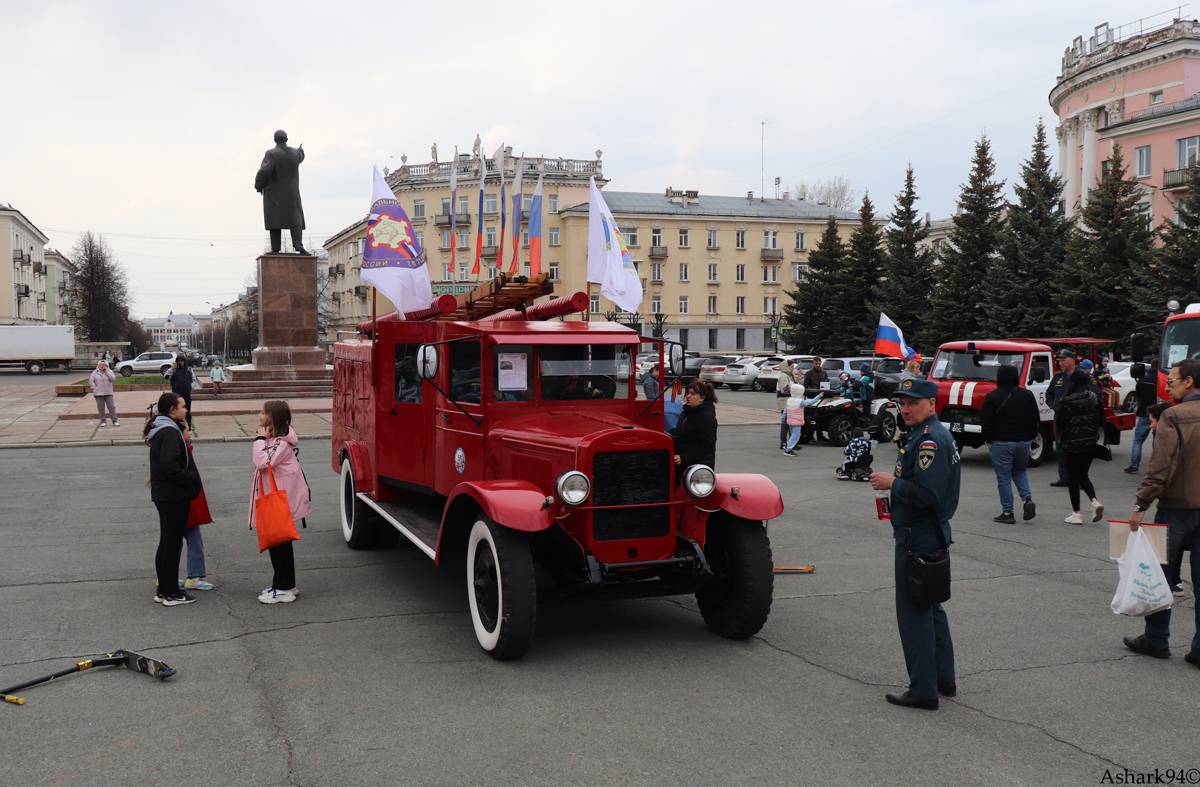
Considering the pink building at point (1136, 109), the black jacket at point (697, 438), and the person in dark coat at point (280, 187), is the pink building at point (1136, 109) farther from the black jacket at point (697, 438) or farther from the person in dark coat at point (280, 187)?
the black jacket at point (697, 438)

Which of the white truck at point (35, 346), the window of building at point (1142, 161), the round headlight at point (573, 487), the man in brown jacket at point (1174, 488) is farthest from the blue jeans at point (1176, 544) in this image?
the white truck at point (35, 346)

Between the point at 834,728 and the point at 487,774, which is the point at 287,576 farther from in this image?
the point at 834,728

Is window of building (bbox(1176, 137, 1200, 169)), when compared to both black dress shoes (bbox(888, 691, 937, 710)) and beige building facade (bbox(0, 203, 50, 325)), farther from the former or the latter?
beige building facade (bbox(0, 203, 50, 325))

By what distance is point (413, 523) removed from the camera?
7395 millimetres

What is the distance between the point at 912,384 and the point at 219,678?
171 inches

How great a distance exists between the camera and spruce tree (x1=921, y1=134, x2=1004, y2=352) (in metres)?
40.6

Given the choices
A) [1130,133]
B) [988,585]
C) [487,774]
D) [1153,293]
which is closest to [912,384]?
[487,774]

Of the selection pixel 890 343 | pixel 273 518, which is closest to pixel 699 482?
pixel 273 518

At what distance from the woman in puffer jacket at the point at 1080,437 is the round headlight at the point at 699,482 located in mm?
6117

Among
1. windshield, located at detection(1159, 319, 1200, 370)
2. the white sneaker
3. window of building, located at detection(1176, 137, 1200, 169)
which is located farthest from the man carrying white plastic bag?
window of building, located at detection(1176, 137, 1200, 169)

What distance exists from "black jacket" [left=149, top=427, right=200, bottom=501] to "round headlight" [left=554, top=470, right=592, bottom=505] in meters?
3.23

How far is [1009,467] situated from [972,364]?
7.00m

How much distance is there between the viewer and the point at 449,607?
6.92 m

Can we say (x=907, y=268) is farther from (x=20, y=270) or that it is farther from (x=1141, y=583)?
(x=20, y=270)
